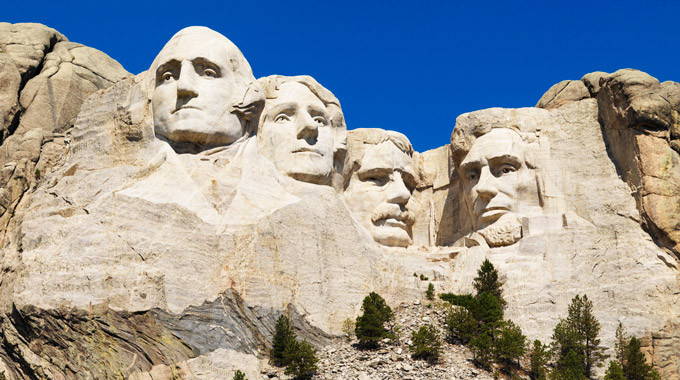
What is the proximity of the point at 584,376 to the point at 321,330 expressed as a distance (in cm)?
575

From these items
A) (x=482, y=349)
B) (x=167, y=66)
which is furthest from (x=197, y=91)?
(x=482, y=349)

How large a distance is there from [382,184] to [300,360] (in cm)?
802

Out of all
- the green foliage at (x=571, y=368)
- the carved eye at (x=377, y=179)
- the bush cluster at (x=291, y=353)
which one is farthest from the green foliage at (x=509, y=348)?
the carved eye at (x=377, y=179)

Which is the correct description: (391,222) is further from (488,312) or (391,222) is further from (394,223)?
(488,312)

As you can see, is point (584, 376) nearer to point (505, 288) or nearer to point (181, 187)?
point (505, 288)

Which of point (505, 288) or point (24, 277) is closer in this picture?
point (24, 277)

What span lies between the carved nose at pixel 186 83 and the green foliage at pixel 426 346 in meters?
7.45

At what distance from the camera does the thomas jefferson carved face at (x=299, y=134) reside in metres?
34.9

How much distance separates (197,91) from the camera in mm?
33062

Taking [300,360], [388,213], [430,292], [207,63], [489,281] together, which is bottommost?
[300,360]

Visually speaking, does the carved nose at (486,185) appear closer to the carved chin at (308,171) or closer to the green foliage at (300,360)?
the carved chin at (308,171)

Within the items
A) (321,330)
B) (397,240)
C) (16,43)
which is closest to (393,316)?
(321,330)

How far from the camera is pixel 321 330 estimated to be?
31.8 metres

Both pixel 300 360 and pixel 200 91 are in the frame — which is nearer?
pixel 300 360
